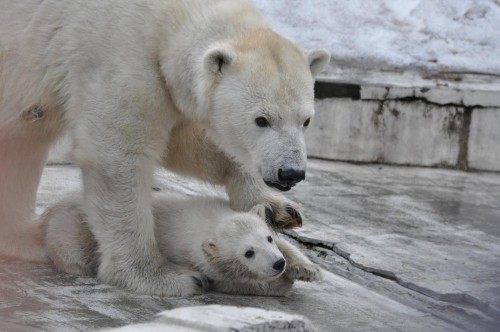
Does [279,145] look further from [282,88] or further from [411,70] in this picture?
[411,70]

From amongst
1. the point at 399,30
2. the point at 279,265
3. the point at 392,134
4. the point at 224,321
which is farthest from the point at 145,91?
the point at 399,30

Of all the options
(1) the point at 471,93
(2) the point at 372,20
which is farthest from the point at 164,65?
(2) the point at 372,20

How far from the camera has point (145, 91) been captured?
4.53 meters

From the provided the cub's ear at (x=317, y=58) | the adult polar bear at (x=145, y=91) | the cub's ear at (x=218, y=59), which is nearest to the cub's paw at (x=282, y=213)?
the adult polar bear at (x=145, y=91)

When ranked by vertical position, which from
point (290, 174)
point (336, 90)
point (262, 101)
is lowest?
point (290, 174)

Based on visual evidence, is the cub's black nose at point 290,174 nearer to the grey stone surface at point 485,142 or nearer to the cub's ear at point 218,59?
the cub's ear at point 218,59

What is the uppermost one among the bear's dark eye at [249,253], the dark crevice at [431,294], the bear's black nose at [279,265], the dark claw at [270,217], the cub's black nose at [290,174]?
the cub's black nose at [290,174]

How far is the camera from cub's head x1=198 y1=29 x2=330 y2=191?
4.34m

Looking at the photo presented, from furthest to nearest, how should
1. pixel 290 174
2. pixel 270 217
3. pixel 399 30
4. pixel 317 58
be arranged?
pixel 399 30 < pixel 270 217 < pixel 317 58 < pixel 290 174

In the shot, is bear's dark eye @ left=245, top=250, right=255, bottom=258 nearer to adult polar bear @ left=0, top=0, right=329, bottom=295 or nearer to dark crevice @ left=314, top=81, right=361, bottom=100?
adult polar bear @ left=0, top=0, right=329, bottom=295

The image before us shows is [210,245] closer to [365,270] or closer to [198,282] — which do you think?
[198,282]

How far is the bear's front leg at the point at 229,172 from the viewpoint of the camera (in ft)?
16.4

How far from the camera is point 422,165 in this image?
776 cm

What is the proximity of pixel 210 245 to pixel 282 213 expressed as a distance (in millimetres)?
547
